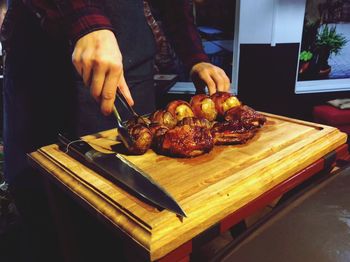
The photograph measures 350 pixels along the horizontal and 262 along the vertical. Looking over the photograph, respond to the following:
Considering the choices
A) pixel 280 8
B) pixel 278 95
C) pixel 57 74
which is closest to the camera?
pixel 57 74

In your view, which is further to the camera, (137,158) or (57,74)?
(57,74)

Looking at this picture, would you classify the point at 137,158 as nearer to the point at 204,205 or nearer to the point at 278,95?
the point at 204,205

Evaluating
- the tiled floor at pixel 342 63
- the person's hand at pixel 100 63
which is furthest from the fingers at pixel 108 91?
the tiled floor at pixel 342 63

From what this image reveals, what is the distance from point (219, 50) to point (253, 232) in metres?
Result: 3.67

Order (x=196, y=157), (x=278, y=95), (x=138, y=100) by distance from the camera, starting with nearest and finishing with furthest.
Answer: (x=196, y=157) → (x=138, y=100) → (x=278, y=95)

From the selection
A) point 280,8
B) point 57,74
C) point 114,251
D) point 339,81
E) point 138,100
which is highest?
point 280,8

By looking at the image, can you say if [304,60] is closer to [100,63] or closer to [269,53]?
[269,53]

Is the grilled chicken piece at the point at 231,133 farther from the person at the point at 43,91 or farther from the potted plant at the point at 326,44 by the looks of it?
the potted plant at the point at 326,44

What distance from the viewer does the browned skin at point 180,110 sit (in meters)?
1.33

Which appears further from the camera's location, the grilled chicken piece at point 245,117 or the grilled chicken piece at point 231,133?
the grilled chicken piece at point 245,117

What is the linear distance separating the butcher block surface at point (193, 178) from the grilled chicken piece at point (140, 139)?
2 cm

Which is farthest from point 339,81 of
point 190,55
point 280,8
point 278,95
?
point 190,55

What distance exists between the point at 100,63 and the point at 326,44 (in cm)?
398

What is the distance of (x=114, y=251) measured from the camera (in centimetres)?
149
